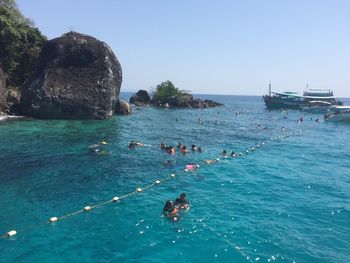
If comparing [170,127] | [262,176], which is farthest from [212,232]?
[170,127]

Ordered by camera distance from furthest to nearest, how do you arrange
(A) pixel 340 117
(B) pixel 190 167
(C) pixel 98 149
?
(A) pixel 340 117 < (C) pixel 98 149 < (B) pixel 190 167

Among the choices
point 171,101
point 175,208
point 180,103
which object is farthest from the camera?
point 171,101

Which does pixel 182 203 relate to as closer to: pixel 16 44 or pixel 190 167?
pixel 190 167

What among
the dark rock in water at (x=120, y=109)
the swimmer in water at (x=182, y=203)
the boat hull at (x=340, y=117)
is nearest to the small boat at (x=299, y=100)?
the boat hull at (x=340, y=117)

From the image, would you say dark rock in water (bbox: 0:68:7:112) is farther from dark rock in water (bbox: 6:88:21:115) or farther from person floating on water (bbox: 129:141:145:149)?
person floating on water (bbox: 129:141:145:149)

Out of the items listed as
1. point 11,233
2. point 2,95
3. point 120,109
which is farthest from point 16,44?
point 11,233

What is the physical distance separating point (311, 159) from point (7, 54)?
175 ft

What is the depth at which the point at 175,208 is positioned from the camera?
2170cm

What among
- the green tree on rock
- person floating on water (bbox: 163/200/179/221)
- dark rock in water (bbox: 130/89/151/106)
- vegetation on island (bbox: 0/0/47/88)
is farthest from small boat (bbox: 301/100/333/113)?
person floating on water (bbox: 163/200/179/221)

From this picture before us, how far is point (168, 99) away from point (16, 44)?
52616 mm

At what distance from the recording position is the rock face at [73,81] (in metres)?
57.3

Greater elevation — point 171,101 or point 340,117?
point 171,101

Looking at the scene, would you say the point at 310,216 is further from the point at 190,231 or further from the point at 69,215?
the point at 69,215

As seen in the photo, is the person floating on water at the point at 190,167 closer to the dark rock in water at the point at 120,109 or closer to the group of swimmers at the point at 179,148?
the group of swimmers at the point at 179,148
